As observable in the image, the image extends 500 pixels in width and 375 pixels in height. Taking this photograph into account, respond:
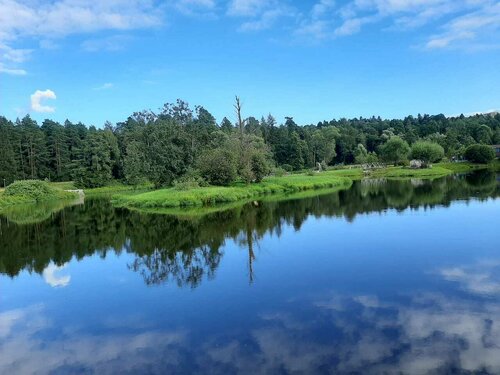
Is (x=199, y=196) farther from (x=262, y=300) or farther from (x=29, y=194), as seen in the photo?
(x=29, y=194)

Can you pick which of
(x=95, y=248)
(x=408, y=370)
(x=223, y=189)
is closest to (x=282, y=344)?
(x=408, y=370)

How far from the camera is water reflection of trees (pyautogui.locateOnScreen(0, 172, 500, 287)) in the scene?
19.0 meters

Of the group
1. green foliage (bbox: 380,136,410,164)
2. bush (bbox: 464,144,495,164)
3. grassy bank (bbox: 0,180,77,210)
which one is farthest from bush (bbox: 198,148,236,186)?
bush (bbox: 464,144,495,164)

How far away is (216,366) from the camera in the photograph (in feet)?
30.1

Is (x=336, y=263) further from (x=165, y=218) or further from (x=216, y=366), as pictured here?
(x=165, y=218)

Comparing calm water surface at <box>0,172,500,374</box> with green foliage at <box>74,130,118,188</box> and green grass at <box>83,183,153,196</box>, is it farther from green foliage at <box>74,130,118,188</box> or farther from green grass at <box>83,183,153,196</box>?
green foliage at <box>74,130,118,188</box>

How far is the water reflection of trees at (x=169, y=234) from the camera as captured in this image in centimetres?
1900

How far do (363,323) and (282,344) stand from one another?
231 centimetres

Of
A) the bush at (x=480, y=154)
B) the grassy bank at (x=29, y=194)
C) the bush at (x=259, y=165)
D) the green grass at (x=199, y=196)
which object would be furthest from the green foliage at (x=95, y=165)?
the bush at (x=480, y=154)

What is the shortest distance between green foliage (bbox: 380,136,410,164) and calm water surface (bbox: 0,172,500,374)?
6825 cm

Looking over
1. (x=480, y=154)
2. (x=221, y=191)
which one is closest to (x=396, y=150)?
(x=480, y=154)

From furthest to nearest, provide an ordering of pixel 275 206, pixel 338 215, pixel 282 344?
pixel 275 206
pixel 338 215
pixel 282 344

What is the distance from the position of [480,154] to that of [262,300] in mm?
89830

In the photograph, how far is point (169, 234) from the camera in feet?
85.5
